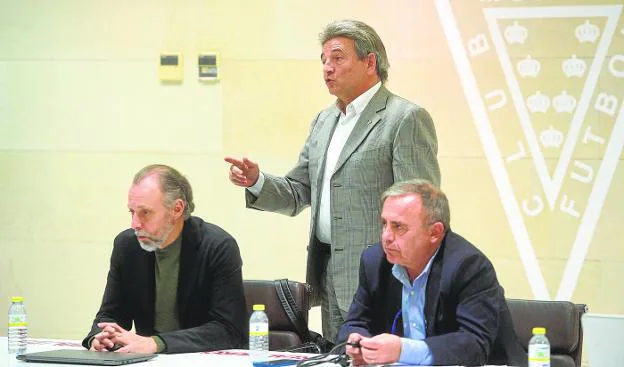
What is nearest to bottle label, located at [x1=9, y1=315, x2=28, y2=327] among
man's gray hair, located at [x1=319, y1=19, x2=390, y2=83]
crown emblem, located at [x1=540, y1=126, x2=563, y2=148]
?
man's gray hair, located at [x1=319, y1=19, x2=390, y2=83]

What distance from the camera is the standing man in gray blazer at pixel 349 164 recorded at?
3.81m

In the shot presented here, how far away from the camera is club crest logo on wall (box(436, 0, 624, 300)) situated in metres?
5.14

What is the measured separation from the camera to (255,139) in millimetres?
5656

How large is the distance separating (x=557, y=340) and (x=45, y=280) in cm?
369

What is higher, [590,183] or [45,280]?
[590,183]

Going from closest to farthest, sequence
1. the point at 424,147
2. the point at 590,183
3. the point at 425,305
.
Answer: the point at 425,305
the point at 424,147
the point at 590,183

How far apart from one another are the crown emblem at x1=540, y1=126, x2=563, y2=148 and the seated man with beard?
2283mm

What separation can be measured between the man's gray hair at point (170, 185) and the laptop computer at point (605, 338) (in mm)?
1641

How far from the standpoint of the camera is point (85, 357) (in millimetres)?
2969

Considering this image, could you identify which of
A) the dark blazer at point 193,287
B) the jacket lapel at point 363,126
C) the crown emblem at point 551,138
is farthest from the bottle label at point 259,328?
the crown emblem at point 551,138

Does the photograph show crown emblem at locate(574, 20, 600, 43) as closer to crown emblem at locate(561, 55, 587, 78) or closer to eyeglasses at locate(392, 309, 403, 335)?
crown emblem at locate(561, 55, 587, 78)

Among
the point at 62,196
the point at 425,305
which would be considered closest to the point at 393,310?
the point at 425,305

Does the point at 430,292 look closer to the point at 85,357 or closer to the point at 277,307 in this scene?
the point at 277,307

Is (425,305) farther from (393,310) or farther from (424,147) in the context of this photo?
(424,147)
